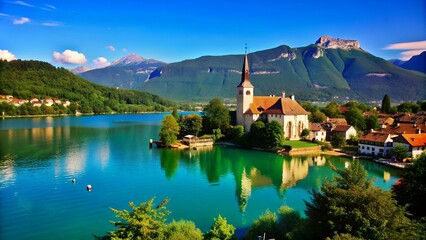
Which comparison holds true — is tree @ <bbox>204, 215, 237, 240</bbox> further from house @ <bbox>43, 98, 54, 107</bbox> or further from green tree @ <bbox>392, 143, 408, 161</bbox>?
house @ <bbox>43, 98, 54, 107</bbox>

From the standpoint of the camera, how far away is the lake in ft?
64.8

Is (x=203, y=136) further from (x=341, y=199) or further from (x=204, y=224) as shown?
(x=341, y=199)

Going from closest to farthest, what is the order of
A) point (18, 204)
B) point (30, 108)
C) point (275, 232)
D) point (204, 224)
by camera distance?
point (275, 232) < point (204, 224) < point (18, 204) < point (30, 108)

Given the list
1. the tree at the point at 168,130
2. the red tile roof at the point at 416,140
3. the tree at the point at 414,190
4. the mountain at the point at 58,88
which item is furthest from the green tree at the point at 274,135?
the mountain at the point at 58,88

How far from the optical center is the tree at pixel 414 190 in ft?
48.1

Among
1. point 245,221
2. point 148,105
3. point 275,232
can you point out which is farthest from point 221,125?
point 148,105

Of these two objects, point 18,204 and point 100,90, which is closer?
point 18,204

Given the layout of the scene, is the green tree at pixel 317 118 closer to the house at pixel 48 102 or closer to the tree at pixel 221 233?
the tree at pixel 221 233

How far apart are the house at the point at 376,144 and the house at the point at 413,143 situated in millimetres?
819

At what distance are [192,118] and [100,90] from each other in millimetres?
112793

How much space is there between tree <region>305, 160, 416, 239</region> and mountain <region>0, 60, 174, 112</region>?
122m

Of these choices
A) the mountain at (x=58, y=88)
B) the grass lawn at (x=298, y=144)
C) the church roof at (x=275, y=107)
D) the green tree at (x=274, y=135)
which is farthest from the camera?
the mountain at (x=58, y=88)

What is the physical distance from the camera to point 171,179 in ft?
97.7

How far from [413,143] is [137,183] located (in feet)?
94.2
